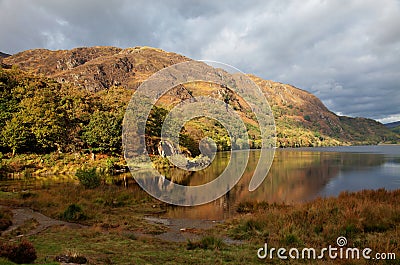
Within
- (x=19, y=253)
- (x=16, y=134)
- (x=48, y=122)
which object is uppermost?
(x=48, y=122)

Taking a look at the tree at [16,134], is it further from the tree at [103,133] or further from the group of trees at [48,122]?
the tree at [103,133]

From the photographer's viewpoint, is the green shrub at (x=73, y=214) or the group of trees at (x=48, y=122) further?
the group of trees at (x=48, y=122)

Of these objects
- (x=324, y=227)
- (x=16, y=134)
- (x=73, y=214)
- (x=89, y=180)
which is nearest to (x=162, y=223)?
(x=73, y=214)

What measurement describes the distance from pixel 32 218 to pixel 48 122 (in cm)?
3816

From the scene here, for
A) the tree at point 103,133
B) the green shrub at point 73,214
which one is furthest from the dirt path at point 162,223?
the tree at point 103,133

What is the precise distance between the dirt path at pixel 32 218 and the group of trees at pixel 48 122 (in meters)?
34.0

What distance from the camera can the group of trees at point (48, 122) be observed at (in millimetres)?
46844

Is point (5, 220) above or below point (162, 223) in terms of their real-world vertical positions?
above

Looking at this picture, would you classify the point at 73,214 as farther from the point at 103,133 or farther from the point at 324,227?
the point at 103,133

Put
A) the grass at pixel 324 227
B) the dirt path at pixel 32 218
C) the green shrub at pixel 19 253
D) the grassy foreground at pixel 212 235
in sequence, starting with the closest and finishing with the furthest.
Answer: the green shrub at pixel 19 253 < the grassy foreground at pixel 212 235 < the grass at pixel 324 227 < the dirt path at pixel 32 218

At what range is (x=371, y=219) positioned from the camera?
1303cm

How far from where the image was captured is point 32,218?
1462 cm

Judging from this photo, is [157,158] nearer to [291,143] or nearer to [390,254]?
[390,254]

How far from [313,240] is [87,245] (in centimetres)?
842
